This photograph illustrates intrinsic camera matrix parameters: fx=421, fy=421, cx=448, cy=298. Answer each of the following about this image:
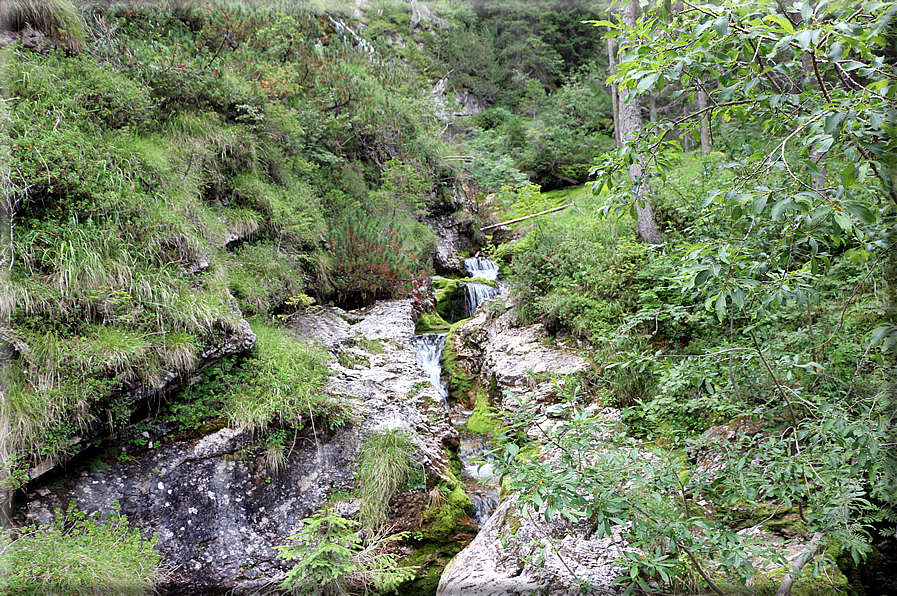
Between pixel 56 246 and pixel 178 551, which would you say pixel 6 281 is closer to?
pixel 56 246

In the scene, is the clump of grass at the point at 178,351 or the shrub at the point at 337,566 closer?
the shrub at the point at 337,566

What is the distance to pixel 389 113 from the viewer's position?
11.4 meters

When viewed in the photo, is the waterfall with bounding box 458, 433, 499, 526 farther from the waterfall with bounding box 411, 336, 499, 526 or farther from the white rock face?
the white rock face

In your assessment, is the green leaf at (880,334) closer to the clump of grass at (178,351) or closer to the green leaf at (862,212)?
the green leaf at (862,212)

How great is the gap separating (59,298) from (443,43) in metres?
21.6

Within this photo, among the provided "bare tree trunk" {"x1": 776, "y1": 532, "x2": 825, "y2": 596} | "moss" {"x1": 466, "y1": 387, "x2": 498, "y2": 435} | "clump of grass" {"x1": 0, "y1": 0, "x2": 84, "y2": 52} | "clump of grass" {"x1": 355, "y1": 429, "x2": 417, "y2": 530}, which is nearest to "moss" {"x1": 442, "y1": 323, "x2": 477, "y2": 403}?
"moss" {"x1": 466, "y1": 387, "x2": 498, "y2": 435}

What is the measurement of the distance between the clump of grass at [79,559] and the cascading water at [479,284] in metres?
7.29

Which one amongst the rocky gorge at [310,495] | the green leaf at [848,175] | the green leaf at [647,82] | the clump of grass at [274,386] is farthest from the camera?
the clump of grass at [274,386]

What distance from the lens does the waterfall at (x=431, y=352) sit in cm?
767

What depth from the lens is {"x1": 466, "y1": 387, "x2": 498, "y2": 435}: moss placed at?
6.51 metres

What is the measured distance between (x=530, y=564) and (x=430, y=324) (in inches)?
240

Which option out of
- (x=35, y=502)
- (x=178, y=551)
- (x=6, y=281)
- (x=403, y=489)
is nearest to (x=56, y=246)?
(x=6, y=281)

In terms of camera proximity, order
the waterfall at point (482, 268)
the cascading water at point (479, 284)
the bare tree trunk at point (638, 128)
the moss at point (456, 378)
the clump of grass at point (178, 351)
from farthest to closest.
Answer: the waterfall at point (482, 268) → the cascading water at point (479, 284) → the moss at point (456, 378) → the bare tree trunk at point (638, 128) → the clump of grass at point (178, 351)

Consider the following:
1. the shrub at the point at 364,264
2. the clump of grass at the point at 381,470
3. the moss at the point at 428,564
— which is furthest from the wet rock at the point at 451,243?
the moss at the point at 428,564
